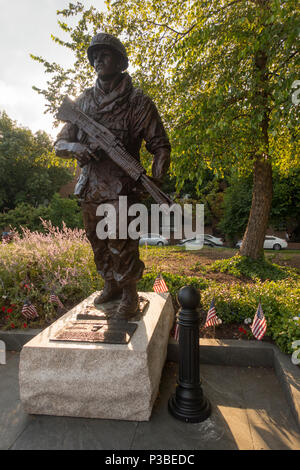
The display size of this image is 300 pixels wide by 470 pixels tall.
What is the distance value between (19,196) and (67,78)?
18979mm

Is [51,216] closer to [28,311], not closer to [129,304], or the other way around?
[28,311]

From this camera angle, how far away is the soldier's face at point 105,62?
3150 mm

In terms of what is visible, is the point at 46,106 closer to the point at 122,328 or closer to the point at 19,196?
the point at 122,328

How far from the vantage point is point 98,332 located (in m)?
2.95

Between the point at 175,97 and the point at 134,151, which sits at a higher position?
the point at 175,97

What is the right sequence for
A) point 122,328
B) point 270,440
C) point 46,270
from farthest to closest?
point 46,270 → point 122,328 → point 270,440

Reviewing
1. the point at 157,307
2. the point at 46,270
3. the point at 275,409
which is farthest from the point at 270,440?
the point at 46,270

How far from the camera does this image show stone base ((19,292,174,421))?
2570 mm

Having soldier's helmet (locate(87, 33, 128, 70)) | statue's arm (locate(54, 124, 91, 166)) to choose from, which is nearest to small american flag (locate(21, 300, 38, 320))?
statue's arm (locate(54, 124, 91, 166))

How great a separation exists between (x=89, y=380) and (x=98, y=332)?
464 mm

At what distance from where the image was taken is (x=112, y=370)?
259 cm

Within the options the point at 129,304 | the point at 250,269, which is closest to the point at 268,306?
the point at 129,304

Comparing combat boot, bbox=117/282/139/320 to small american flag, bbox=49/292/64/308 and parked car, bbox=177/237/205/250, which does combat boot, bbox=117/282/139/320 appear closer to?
small american flag, bbox=49/292/64/308

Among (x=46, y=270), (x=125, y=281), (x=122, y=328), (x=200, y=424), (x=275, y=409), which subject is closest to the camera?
(x=200, y=424)
